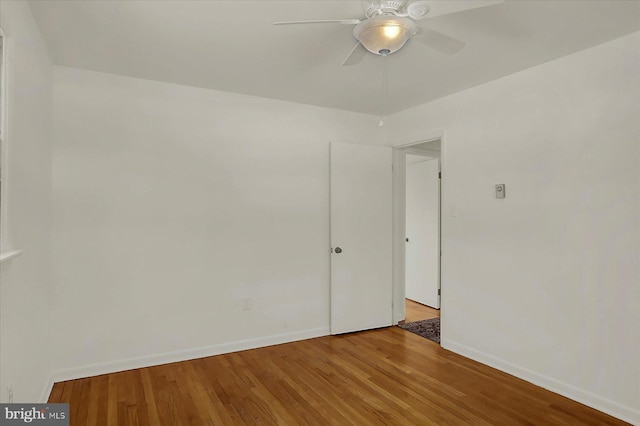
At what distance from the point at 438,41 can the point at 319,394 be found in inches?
104

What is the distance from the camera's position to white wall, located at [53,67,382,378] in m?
2.92

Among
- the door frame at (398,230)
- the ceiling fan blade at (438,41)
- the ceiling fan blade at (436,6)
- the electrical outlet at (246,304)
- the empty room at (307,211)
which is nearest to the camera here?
the ceiling fan blade at (436,6)

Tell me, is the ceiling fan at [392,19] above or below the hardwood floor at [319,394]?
above

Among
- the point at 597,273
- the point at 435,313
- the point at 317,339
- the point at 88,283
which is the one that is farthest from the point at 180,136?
the point at 435,313

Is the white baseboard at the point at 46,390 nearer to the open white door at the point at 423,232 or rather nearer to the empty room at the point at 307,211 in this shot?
the empty room at the point at 307,211

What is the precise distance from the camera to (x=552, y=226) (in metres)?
2.76

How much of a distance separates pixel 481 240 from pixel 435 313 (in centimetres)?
194

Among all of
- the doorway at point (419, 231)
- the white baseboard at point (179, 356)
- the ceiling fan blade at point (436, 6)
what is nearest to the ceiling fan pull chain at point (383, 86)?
the doorway at point (419, 231)

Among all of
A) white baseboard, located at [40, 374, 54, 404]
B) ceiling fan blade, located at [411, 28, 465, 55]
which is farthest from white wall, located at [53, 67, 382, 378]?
ceiling fan blade, located at [411, 28, 465, 55]

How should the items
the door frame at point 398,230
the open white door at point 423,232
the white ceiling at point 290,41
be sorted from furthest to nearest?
the open white door at point 423,232
the door frame at point 398,230
the white ceiling at point 290,41

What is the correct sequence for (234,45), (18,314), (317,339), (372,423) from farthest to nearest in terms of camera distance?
(317,339) < (234,45) < (372,423) < (18,314)

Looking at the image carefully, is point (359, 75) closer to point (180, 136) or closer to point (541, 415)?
point (180, 136)

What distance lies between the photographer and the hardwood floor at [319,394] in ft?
7.70

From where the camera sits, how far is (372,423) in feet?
7.49
